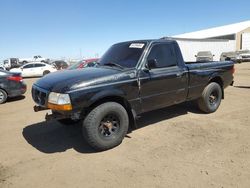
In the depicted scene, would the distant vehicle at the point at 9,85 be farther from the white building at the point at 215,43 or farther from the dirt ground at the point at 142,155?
the white building at the point at 215,43

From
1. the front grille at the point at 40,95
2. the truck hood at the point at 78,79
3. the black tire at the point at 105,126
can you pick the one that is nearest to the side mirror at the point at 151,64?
the truck hood at the point at 78,79

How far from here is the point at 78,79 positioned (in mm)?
4660

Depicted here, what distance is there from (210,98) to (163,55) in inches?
86.3

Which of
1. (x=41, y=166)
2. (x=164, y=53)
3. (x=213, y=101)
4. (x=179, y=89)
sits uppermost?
(x=164, y=53)

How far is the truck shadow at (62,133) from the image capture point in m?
5.15

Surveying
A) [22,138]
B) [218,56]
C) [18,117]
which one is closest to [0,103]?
[18,117]

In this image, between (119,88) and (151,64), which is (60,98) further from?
(151,64)

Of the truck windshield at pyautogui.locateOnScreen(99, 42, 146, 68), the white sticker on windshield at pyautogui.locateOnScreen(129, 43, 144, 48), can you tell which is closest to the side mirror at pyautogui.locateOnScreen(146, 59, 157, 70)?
the truck windshield at pyautogui.locateOnScreen(99, 42, 146, 68)

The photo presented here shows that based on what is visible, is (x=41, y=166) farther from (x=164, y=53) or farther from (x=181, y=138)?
(x=164, y=53)

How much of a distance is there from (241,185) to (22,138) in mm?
4353

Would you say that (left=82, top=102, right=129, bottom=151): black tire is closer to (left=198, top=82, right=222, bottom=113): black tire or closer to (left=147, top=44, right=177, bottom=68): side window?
(left=147, top=44, right=177, bottom=68): side window

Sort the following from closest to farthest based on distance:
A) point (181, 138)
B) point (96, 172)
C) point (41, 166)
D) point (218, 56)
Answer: point (96, 172)
point (41, 166)
point (181, 138)
point (218, 56)

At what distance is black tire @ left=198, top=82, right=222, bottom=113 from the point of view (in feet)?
22.7

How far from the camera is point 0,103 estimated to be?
10.0 m
